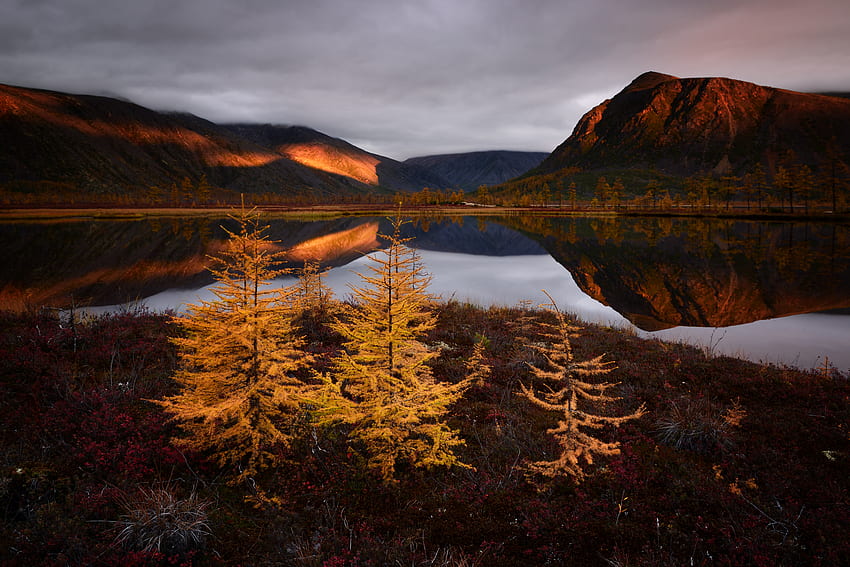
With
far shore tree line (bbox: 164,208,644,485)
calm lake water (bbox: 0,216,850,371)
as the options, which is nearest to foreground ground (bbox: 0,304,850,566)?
far shore tree line (bbox: 164,208,644,485)

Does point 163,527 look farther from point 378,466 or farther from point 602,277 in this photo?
point 602,277

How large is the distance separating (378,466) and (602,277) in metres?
35.0

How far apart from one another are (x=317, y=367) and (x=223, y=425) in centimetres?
467

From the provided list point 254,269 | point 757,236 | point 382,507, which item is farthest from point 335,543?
point 757,236

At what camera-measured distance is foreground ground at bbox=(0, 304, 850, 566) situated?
5.72 meters

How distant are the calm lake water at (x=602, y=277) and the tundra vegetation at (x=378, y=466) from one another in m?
11.2

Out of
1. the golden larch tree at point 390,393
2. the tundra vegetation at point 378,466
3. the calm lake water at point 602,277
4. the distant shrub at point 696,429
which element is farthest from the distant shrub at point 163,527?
the calm lake water at point 602,277

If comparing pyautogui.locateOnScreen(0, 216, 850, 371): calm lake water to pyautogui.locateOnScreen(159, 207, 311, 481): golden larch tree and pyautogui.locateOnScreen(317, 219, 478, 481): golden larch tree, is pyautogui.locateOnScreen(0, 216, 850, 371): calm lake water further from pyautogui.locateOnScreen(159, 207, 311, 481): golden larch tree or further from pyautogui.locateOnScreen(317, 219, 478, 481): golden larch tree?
pyautogui.locateOnScreen(159, 207, 311, 481): golden larch tree

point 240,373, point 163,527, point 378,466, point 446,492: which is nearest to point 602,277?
point 446,492

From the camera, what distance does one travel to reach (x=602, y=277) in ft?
124

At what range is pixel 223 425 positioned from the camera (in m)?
8.30

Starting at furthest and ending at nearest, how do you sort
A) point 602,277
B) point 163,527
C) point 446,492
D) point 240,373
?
point 602,277 < point 240,373 < point 446,492 < point 163,527

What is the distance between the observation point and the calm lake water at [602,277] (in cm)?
2230

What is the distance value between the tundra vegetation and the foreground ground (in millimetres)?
41
